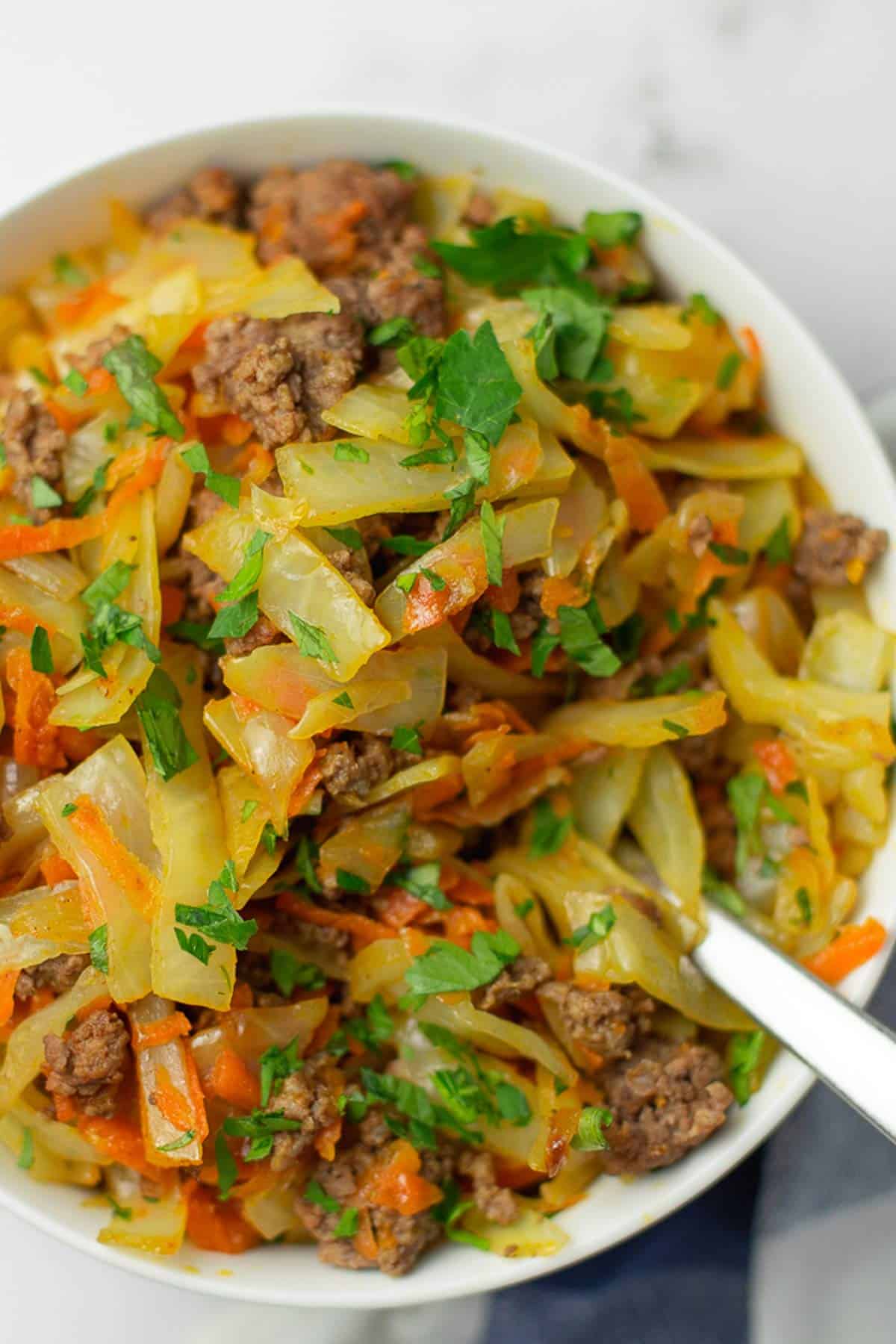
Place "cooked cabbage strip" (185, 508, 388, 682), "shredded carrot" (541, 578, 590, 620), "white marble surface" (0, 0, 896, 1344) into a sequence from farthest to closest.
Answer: "white marble surface" (0, 0, 896, 1344)
"shredded carrot" (541, 578, 590, 620)
"cooked cabbage strip" (185, 508, 388, 682)

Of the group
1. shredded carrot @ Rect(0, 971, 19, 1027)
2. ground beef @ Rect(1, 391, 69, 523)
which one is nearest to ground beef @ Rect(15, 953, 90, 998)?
shredded carrot @ Rect(0, 971, 19, 1027)

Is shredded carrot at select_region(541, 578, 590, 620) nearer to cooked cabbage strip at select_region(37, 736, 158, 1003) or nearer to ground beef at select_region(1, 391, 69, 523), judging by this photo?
cooked cabbage strip at select_region(37, 736, 158, 1003)

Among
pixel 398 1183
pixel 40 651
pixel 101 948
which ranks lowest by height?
pixel 398 1183

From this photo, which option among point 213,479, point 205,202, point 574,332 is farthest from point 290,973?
point 205,202

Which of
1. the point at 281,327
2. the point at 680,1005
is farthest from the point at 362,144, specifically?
the point at 680,1005

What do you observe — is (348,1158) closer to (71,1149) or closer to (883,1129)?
(71,1149)

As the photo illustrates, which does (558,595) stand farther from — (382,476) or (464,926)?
(464,926)

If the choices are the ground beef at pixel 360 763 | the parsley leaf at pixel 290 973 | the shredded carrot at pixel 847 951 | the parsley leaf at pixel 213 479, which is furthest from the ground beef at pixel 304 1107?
the parsley leaf at pixel 213 479
